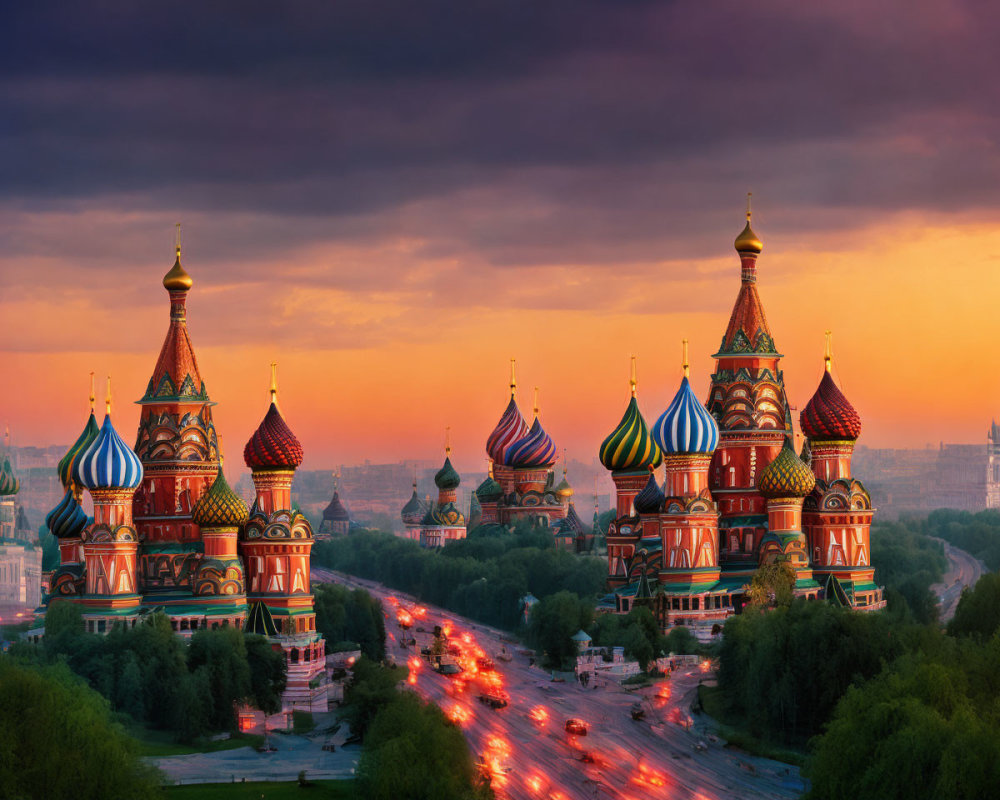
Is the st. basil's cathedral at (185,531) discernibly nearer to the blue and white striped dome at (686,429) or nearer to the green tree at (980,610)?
the blue and white striped dome at (686,429)

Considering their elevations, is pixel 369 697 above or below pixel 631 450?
below

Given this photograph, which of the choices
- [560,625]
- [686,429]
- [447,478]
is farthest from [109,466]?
[447,478]

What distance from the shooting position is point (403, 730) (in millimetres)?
45312

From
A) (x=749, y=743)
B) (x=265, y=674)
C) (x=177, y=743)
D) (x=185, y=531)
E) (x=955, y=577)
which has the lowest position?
(x=177, y=743)

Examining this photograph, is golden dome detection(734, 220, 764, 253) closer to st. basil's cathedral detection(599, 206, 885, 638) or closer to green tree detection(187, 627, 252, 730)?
st. basil's cathedral detection(599, 206, 885, 638)

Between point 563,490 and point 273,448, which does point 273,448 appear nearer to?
point 273,448

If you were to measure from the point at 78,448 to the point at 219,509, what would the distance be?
12.3m

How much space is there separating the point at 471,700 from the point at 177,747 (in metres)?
10.8

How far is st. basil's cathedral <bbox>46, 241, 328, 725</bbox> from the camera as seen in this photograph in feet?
219

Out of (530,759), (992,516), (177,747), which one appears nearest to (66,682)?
(177,747)

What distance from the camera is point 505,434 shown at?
110 m

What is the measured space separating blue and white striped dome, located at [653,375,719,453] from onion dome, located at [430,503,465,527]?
48.9m

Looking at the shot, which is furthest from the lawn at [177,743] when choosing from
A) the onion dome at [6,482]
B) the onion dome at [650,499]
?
the onion dome at [6,482]

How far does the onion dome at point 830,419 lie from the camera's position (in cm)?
7831
